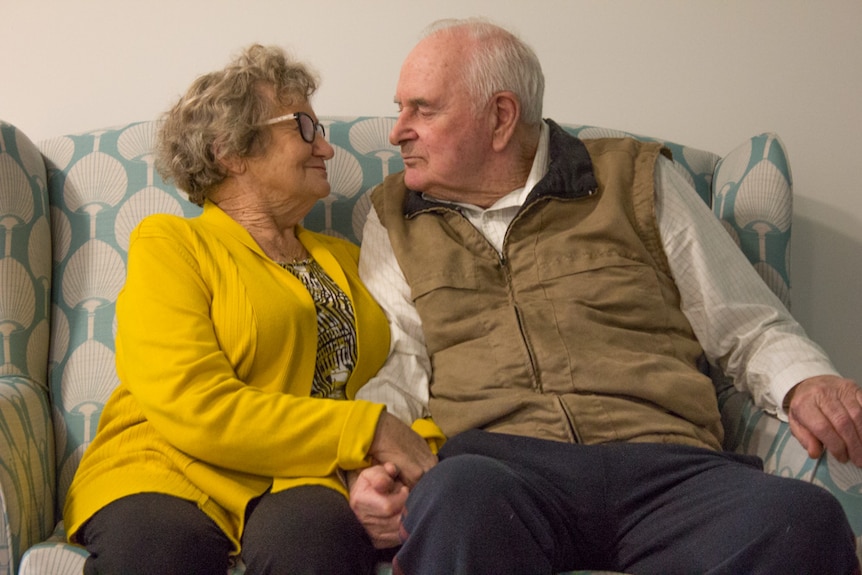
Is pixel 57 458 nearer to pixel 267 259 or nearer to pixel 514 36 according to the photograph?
pixel 267 259

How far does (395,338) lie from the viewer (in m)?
1.83

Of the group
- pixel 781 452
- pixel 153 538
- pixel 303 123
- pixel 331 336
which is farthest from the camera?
pixel 303 123

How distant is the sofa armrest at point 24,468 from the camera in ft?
4.84

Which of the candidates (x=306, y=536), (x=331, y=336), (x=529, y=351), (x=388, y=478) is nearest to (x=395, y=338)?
(x=331, y=336)

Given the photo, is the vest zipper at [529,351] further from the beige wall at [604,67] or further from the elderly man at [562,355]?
the beige wall at [604,67]

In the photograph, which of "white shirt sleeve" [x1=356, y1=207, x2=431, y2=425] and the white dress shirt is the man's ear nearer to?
the white dress shirt

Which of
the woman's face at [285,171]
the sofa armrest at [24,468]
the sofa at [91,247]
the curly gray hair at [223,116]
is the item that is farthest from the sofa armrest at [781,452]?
the sofa armrest at [24,468]

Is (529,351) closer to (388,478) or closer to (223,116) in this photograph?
(388,478)

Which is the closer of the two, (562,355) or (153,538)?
(153,538)

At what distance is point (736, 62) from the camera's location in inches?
97.3

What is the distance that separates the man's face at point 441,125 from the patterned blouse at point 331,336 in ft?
0.97

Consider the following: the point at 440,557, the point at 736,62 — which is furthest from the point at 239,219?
the point at 736,62

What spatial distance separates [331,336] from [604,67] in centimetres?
118

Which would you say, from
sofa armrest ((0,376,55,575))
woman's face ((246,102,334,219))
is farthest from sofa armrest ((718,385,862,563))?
sofa armrest ((0,376,55,575))
